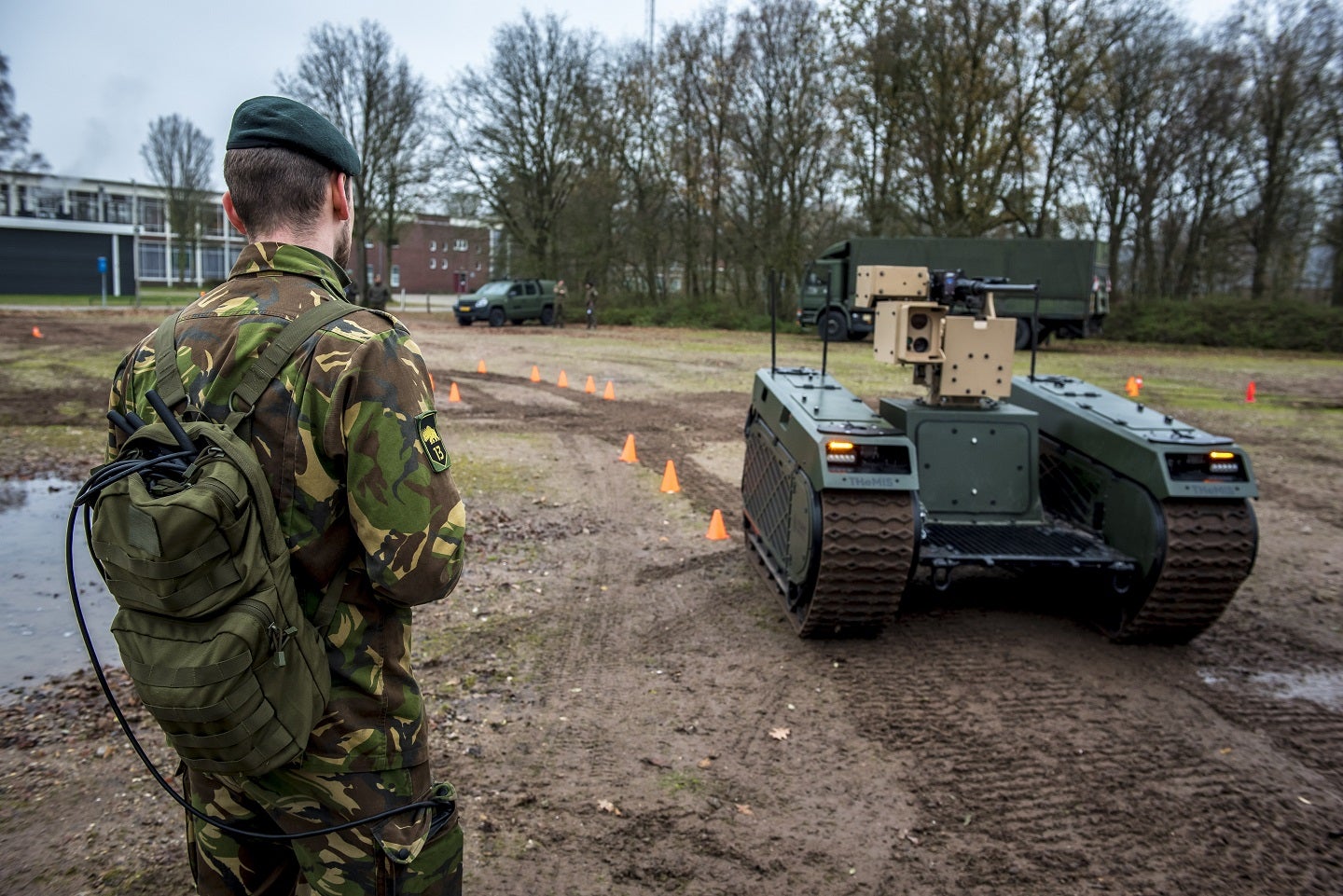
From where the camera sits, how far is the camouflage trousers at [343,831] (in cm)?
201

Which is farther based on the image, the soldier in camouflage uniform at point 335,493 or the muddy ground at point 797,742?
the muddy ground at point 797,742

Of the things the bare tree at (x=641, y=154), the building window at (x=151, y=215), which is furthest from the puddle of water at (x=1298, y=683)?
the building window at (x=151, y=215)

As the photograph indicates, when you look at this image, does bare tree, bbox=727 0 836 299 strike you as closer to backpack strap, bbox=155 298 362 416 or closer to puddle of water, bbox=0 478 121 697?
puddle of water, bbox=0 478 121 697

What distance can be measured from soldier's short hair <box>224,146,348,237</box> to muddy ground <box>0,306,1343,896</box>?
2.38 meters

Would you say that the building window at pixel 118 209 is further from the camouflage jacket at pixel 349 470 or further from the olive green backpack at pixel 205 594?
the olive green backpack at pixel 205 594

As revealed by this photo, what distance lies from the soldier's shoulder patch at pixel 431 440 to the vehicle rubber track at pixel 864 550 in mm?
3494

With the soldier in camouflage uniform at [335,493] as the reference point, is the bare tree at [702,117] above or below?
above

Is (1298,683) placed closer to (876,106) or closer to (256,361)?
(256,361)

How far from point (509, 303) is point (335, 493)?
104ft

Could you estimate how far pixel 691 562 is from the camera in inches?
301

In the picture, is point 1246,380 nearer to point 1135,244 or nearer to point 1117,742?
point 1135,244

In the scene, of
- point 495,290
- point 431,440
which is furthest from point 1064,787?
point 495,290

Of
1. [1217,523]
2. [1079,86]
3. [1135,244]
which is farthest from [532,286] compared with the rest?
[1217,523]

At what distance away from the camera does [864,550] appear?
532 centimetres
